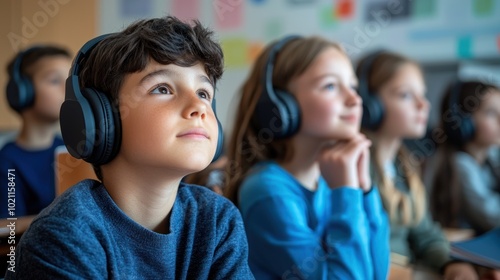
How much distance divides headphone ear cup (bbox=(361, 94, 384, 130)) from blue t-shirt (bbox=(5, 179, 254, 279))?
2.29 feet

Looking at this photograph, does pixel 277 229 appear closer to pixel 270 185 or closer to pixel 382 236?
pixel 270 185

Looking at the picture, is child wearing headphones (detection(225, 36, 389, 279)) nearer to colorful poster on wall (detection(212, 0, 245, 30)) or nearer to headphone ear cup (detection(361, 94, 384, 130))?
headphone ear cup (detection(361, 94, 384, 130))

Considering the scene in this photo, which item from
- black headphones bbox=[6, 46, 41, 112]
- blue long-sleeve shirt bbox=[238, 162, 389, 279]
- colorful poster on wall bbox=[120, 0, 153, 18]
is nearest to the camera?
blue long-sleeve shirt bbox=[238, 162, 389, 279]

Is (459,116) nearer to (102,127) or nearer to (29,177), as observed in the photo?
(29,177)

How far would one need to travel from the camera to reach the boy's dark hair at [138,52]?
0.66m

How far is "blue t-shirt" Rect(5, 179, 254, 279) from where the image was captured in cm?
60

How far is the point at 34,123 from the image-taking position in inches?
60.0

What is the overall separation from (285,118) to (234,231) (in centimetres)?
30

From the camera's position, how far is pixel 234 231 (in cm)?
77

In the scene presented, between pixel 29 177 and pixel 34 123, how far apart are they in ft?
0.80

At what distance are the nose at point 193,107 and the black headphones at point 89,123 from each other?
83 mm

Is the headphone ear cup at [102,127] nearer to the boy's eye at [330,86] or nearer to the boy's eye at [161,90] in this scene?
the boy's eye at [161,90]


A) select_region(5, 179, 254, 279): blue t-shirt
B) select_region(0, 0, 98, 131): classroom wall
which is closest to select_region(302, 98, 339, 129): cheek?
select_region(5, 179, 254, 279): blue t-shirt

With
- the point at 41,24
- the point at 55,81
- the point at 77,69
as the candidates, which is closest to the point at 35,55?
the point at 55,81
